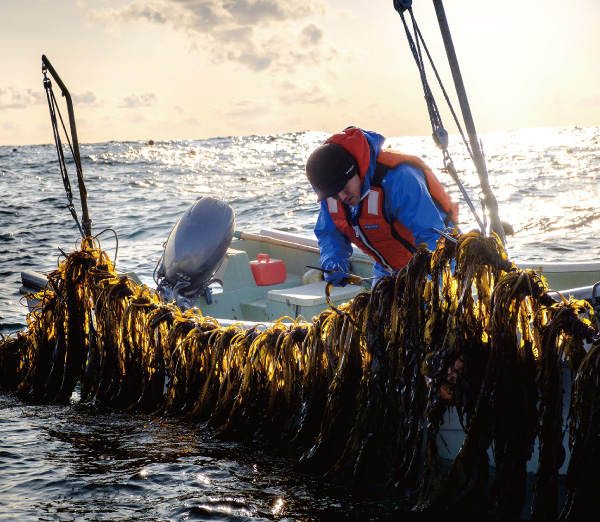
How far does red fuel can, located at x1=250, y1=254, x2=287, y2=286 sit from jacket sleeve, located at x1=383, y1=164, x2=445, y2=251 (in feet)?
12.8

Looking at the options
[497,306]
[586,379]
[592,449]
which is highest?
[497,306]

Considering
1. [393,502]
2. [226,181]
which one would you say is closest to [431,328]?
[393,502]

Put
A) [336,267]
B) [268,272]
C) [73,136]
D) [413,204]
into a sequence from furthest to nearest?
1. [268,272]
2. [73,136]
3. [336,267]
4. [413,204]

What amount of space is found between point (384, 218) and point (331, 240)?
2.06 feet

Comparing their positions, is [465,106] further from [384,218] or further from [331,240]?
[331,240]

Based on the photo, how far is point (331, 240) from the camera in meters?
5.31

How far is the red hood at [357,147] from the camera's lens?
4609 mm

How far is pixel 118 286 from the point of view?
5512 mm

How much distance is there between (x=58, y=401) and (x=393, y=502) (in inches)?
141

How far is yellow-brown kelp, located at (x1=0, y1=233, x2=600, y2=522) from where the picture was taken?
3.12 metres

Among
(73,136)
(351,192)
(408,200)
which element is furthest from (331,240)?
(73,136)

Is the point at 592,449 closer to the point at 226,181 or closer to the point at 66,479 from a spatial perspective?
the point at 66,479

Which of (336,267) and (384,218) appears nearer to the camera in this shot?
(384,218)

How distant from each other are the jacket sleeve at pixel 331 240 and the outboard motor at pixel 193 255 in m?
2.04
